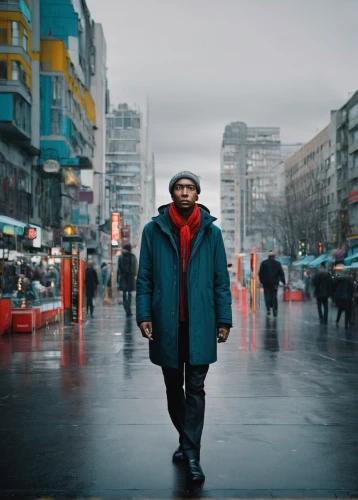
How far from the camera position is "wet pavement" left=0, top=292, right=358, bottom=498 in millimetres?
5035

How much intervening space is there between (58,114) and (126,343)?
3470 centimetres

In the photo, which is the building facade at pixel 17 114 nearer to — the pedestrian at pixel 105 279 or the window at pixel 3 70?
the window at pixel 3 70

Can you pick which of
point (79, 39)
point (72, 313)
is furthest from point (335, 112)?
point (72, 313)

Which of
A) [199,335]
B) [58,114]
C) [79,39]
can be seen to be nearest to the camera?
[199,335]

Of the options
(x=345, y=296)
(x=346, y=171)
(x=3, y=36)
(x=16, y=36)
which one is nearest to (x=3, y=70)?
(x=3, y=36)

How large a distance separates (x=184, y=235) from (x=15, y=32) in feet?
125

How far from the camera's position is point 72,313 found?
20.7 metres

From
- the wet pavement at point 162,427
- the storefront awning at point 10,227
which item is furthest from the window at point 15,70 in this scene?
the wet pavement at point 162,427

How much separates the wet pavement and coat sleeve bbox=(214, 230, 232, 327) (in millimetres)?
1038

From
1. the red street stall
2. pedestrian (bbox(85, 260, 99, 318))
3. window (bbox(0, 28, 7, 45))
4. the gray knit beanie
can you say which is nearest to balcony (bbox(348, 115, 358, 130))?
window (bbox(0, 28, 7, 45))

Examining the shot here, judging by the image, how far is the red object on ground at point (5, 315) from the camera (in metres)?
17.8

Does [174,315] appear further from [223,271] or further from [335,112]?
[335,112]

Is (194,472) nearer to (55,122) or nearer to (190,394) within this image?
(190,394)

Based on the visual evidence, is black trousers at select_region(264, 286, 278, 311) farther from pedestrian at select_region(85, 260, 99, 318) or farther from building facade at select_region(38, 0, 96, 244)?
building facade at select_region(38, 0, 96, 244)
